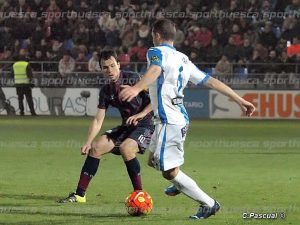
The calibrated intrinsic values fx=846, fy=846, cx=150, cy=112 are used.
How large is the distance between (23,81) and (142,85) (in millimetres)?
20062

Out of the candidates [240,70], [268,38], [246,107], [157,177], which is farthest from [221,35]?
[246,107]

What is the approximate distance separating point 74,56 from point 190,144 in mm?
11880

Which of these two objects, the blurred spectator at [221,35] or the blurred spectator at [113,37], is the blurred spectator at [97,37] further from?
the blurred spectator at [221,35]

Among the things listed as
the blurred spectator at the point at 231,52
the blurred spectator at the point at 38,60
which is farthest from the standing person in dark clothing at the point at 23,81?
the blurred spectator at the point at 231,52

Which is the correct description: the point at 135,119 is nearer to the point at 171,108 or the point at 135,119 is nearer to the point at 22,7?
the point at 171,108

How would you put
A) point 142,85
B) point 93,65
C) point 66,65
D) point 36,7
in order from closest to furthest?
point 142,85
point 93,65
point 66,65
point 36,7

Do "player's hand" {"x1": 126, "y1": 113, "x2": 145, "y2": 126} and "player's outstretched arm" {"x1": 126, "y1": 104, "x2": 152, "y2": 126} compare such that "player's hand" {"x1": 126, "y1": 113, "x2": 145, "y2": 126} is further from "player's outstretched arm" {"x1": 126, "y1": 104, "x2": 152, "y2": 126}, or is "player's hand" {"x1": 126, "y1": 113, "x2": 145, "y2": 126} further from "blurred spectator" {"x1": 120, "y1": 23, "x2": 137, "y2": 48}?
"blurred spectator" {"x1": 120, "y1": 23, "x2": 137, "y2": 48}

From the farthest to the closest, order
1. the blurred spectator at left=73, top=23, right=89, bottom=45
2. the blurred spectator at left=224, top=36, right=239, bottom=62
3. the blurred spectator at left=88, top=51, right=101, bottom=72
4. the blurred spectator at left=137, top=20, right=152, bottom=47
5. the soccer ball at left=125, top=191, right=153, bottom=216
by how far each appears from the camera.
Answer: the blurred spectator at left=73, top=23, right=89, bottom=45 → the blurred spectator at left=137, top=20, right=152, bottom=47 → the blurred spectator at left=88, top=51, right=101, bottom=72 → the blurred spectator at left=224, top=36, right=239, bottom=62 → the soccer ball at left=125, top=191, right=153, bottom=216

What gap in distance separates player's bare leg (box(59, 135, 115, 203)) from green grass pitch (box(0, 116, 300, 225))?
0.15 metres

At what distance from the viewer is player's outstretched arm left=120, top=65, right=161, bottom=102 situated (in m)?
6.70

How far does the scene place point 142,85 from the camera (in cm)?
711

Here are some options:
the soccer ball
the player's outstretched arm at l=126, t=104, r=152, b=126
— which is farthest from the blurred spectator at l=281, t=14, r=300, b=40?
the soccer ball

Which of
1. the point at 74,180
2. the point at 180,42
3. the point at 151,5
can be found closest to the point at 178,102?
the point at 74,180

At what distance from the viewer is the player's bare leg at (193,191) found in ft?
26.5
